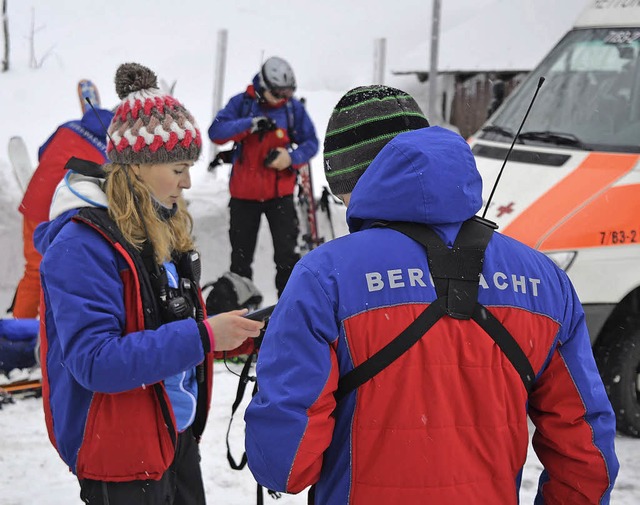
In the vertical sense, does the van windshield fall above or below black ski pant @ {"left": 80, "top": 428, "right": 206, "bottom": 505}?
above

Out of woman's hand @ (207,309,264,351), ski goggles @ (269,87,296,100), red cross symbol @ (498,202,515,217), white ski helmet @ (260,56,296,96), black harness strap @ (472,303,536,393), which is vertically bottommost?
red cross symbol @ (498,202,515,217)

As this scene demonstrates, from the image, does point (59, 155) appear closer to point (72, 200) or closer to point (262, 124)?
point (262, 124)

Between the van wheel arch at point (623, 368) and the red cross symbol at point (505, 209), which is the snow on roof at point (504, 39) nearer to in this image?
the red cross symbol at point (505, 209)

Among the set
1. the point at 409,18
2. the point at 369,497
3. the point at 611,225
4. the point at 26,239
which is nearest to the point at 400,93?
→ the point at 369,497

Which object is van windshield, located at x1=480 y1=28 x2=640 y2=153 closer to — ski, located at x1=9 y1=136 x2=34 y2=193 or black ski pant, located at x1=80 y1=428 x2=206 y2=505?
black ski pant, located at x1=80 y1=428 x2=206 y2=505

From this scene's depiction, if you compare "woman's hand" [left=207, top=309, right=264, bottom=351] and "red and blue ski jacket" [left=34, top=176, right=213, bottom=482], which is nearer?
"red and blue ski jacket" [left=34, top=176, right=213, bottom=482]

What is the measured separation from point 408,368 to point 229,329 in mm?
758

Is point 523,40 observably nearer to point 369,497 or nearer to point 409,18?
point 409,18

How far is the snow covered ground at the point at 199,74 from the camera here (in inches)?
173

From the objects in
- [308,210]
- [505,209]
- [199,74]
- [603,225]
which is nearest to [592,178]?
[603,225]

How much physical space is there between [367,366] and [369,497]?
0.27 metres

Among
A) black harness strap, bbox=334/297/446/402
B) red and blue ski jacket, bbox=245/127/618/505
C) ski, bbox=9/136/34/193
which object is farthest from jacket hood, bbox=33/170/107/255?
ski, bbox=9/136/34/193

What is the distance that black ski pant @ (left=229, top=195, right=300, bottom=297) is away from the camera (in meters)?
6.78

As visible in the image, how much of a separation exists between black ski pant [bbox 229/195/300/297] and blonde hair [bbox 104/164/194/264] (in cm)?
420
